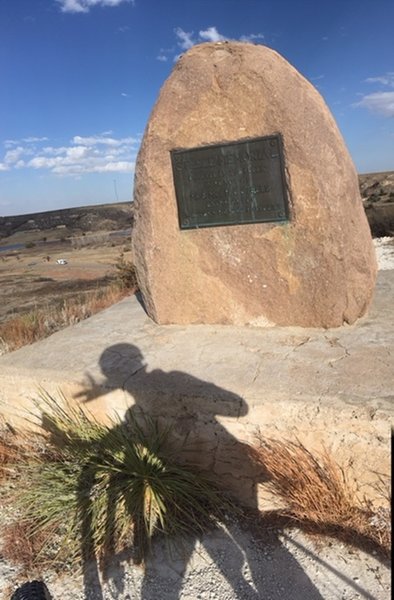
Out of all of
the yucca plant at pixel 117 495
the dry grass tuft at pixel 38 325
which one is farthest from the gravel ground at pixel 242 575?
the dry grass tuft at pixel 38 325

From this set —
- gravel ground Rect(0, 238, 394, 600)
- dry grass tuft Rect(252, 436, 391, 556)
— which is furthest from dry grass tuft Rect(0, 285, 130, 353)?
dry grass tuft Rect(252, 436, 391, 556)

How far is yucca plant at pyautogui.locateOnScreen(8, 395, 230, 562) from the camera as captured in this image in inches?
97.0

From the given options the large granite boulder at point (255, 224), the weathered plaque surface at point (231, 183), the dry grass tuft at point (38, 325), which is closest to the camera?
the large granite boulder at point (255, 224)

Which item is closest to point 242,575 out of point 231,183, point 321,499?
point 321,499

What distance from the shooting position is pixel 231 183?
3928mm

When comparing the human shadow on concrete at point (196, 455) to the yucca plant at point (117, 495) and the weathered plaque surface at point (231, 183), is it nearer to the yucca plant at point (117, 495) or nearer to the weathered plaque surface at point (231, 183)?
the yucca plant at point (117, 495)

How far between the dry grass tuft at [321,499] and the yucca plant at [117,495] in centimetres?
41

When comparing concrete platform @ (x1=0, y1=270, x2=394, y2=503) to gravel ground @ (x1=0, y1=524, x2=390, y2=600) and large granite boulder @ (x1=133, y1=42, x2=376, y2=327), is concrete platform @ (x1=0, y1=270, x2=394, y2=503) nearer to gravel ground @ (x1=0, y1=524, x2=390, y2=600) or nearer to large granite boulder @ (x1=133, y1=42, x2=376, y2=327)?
large granite boulder @ (x1=133, y1=42, x2=376, y2=327)

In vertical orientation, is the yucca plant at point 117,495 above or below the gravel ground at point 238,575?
above

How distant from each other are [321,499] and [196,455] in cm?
78

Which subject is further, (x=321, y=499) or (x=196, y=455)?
(x=196, y=455)

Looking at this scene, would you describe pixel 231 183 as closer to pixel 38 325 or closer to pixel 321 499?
pixel 321 499

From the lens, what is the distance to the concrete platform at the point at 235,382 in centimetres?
247

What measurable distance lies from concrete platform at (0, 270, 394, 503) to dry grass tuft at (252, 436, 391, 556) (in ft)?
0.31
